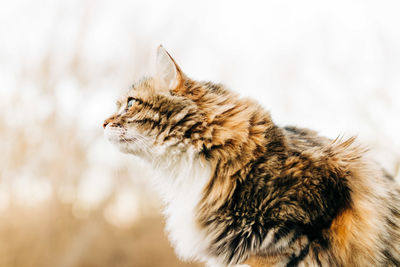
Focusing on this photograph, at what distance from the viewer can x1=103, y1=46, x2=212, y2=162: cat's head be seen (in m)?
1.14

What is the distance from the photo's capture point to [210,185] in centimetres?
111

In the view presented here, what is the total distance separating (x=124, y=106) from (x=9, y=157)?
2271mm

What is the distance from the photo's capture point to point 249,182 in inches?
39.1

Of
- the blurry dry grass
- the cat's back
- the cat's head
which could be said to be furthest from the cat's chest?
the blurry dry grass

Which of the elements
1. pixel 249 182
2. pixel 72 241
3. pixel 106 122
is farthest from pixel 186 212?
pixel 72 241

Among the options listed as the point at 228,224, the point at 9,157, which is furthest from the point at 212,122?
the point at 9,157

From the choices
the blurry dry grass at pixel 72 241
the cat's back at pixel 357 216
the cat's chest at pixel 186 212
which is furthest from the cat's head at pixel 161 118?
the blurry dry grass at pixel 72 241

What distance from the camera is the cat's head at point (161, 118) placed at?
114 cm

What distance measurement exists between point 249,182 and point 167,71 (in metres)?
0.51

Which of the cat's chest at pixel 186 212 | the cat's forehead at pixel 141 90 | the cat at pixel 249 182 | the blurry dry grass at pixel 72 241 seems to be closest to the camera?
the cat at pixel 249 182

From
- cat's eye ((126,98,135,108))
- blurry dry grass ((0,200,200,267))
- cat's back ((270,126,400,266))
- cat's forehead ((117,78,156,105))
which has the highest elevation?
cat's forehead ((117,78,156,105))

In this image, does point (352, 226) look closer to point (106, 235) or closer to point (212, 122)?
point (212, 122)

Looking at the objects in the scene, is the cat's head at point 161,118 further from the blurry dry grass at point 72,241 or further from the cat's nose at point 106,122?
the blurry dry grass at point 72,241

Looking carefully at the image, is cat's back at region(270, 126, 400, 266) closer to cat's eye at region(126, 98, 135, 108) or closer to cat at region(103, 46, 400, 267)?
cat at region(103, 46, 400, 267)
